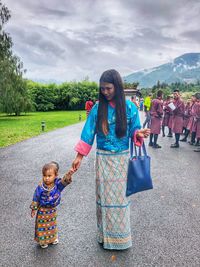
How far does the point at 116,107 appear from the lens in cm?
323

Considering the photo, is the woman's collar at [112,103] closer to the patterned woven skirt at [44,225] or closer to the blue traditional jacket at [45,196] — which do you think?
the blue traditional jacket at [45,196]

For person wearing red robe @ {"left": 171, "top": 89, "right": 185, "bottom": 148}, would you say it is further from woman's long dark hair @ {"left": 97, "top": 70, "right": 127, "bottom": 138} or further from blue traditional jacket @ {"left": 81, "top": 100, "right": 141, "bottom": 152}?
woman's long dark hair @ {"left": 97, "top": 70, "right": 127, "bottom": 138}

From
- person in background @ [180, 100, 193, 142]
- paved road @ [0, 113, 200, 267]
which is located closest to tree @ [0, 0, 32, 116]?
person in background @ [180, 100, 193, 142]

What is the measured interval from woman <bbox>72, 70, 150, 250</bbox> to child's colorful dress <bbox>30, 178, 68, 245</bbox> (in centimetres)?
37

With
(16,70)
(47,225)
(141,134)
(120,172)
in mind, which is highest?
(16,70)

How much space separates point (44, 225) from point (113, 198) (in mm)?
870

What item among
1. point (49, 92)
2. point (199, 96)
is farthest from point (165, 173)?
point (49, 92)

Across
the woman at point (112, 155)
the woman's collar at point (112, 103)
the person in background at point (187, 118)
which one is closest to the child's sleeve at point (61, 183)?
the woman at point (112, 155)

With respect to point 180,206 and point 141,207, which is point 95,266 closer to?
point 141,207

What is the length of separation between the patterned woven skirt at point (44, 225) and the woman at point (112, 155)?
0.58 meters

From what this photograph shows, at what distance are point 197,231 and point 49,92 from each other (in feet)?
151

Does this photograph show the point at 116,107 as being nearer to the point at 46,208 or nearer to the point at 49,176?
the point at 49,176

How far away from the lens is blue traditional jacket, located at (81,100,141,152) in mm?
3296

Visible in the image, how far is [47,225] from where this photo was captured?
11.4 ft
